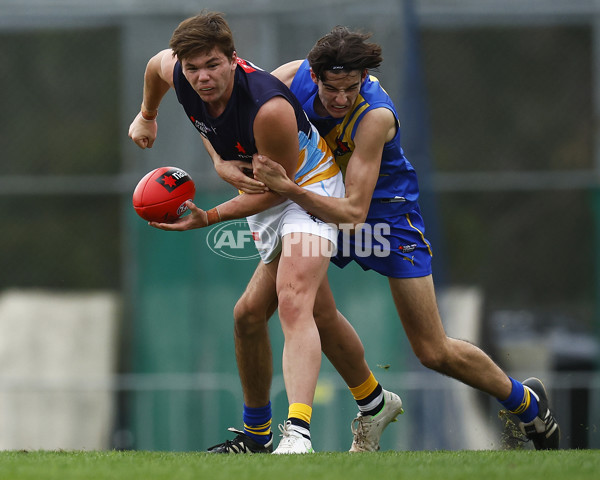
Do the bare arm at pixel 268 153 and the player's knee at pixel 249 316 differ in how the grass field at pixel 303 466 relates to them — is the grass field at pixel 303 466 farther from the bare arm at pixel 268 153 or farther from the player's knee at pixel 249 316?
the bare arm at pixel 268 153

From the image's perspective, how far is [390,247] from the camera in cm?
533

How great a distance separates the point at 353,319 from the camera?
28.1ft

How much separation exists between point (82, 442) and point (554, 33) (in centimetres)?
542

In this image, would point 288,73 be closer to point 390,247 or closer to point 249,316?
point 390,247

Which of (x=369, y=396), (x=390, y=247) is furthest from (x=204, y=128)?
(x=369, y=396)

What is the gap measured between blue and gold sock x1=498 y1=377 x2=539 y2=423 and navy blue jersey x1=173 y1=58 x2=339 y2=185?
1.51 meters

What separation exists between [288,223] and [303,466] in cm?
130

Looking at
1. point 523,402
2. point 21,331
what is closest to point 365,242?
point 523,402

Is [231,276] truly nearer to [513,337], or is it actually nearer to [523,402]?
[513,337]

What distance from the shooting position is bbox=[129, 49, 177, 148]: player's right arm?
5230mm

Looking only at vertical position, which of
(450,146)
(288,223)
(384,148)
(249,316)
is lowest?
(249,316)

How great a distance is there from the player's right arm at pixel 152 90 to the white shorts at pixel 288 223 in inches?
32.1

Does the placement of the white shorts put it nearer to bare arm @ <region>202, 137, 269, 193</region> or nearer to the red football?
bare arm @ <region>202, 137, 269, 193</region>
